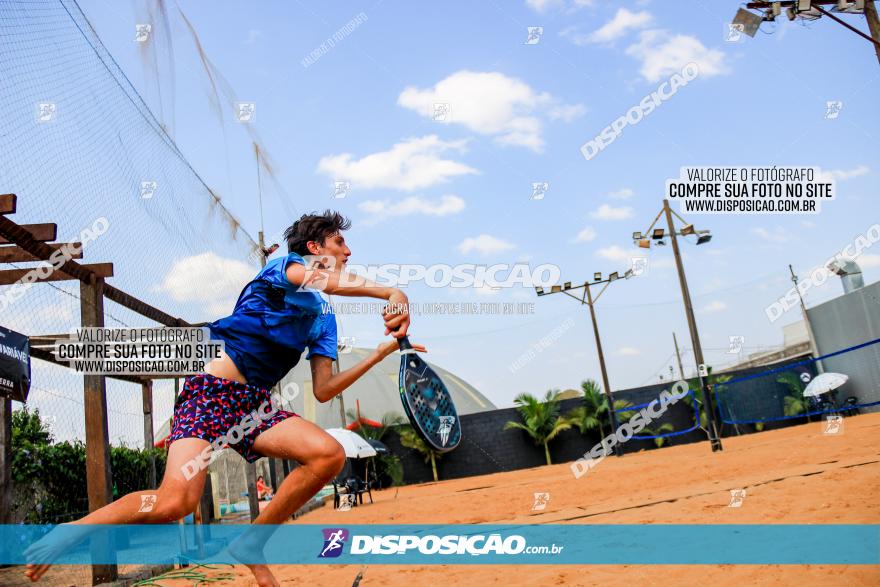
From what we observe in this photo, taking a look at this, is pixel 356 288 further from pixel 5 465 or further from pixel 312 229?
pixel 5 465

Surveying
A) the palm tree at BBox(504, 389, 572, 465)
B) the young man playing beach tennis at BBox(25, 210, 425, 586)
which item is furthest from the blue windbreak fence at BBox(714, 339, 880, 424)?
the young man playing beach tennis at BBox(25, 210, 425, 586)

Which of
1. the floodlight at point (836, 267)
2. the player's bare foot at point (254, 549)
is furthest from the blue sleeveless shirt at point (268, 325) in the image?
the floodlight at point (836, 267)

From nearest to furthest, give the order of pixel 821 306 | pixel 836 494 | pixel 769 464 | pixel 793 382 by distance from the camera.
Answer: pixel 836 494
pixel 769 464
pixel 793 382
pixel 821 306

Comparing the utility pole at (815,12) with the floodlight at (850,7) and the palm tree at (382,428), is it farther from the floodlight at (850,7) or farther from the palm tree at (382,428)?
the palm tree at (382,428)

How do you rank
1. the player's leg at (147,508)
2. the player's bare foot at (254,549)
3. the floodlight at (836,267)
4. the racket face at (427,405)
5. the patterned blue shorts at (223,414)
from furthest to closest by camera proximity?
the floodlight at (836,267), the player's bare foot at (254,549), the racket face at (427,405), the patterned blue shorts at (223,414), the player's leg at (147,508)

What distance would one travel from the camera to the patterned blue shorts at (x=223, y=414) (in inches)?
120

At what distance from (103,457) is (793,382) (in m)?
30.0

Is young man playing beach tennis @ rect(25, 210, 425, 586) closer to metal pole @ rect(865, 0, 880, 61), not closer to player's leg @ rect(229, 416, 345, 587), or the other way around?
player's leg @ rect(229, 416, 345, 587)

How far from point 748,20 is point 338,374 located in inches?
328

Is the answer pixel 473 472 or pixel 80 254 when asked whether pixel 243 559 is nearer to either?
pixel 80 254

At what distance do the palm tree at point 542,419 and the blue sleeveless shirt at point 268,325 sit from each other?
28.4 metres

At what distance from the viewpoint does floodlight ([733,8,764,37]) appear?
8898 mm

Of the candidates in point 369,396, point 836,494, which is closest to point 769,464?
point 836,494

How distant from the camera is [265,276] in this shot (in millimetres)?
3307
